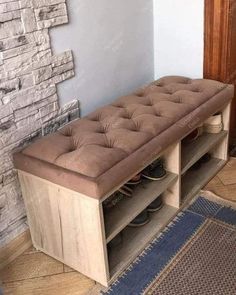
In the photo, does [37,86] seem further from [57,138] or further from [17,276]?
[17,276]

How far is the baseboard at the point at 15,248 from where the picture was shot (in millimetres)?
1473

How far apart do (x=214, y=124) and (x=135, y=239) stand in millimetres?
677

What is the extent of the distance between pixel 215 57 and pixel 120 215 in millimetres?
925

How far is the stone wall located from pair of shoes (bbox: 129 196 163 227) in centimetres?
43

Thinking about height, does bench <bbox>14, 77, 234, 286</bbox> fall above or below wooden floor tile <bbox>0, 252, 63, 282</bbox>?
A: above

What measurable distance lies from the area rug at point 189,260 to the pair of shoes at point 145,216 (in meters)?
0.08

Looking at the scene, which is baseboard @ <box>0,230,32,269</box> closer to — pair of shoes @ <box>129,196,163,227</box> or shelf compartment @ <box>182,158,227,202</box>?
pair of shoes @ <box>129,196,163,227</box>

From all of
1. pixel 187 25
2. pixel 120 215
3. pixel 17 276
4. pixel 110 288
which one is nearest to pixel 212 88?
pixel 187 25

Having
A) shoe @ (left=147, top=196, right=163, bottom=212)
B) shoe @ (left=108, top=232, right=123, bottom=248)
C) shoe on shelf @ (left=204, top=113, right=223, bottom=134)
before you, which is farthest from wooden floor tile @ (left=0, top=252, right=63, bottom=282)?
shoe on shelf @ (left=204, top=113, right=223, bottom=134)

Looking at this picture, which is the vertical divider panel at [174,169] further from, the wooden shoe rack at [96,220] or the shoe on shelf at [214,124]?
the shoe on shelf at [214,124]

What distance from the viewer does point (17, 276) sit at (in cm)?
144

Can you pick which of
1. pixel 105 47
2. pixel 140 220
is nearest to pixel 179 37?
pixel 105 47

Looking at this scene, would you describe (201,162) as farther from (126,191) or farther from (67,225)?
(67,225)

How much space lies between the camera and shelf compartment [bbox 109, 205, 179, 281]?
55.5 inches
